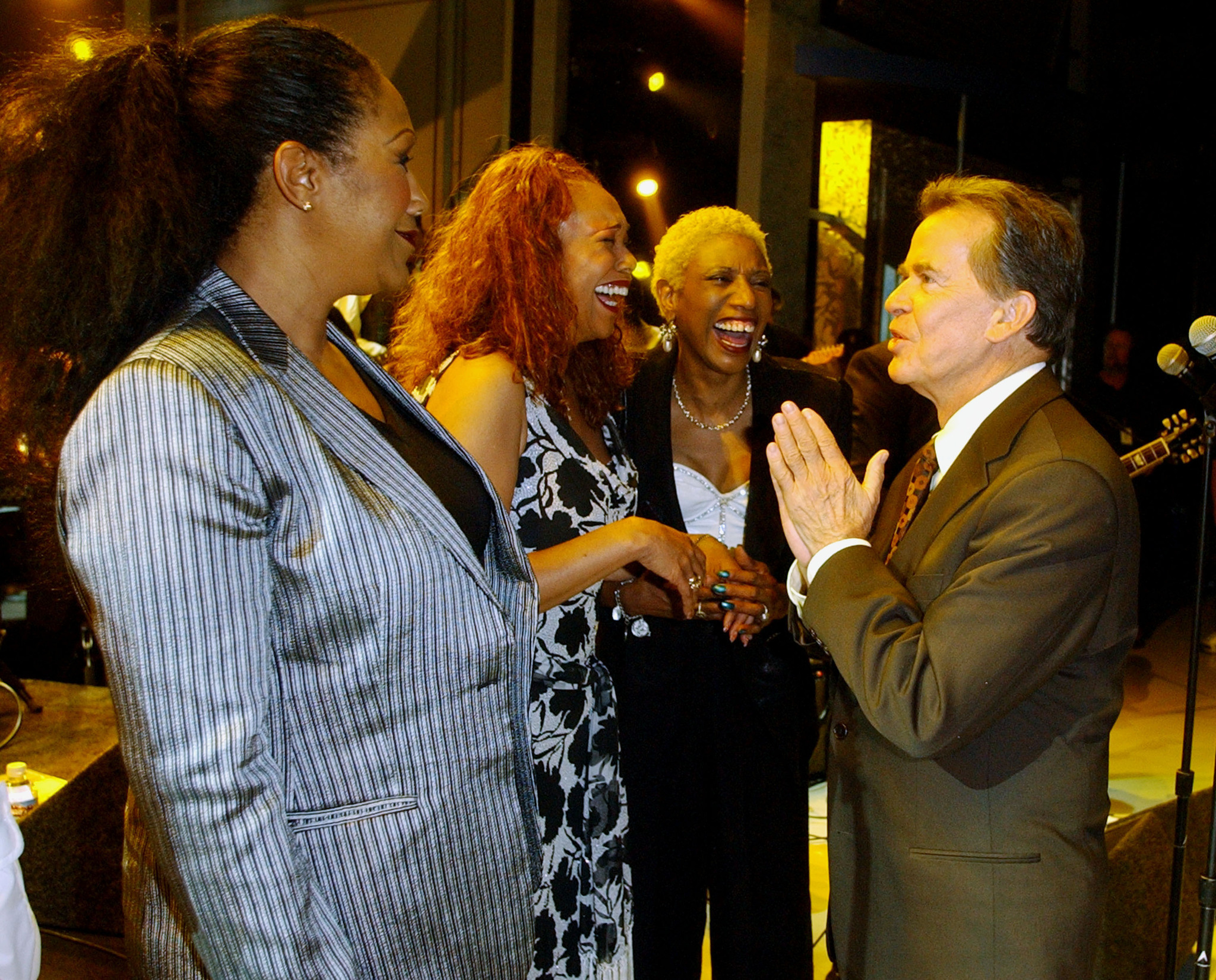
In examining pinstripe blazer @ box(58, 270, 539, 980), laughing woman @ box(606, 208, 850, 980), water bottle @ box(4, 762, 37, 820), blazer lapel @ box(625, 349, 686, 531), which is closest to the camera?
pinstripe blazer @ box(58, 270, 539, 980)

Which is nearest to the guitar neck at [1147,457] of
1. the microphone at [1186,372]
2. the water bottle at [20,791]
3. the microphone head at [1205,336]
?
the microphone at [1186,372]

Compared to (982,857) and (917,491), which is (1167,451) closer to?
(917,491)

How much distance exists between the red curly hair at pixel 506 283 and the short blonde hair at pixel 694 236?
1.85 ft

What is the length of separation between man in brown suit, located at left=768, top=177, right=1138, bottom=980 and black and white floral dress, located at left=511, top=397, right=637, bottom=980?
0.47 m

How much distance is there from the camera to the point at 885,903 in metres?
1.69

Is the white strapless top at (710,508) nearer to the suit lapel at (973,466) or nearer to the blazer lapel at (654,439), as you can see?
the blazer lapel at (654,439)

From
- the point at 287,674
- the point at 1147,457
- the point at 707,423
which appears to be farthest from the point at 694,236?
the point at 287,674

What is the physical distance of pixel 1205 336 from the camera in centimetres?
234

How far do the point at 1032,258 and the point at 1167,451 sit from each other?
2.06m

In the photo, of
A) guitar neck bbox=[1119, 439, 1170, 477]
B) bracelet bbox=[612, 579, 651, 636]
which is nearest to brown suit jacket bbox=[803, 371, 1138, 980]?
bracelet bbox=[612, 579, 651, 636]

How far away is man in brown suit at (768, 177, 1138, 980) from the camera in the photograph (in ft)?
4.83

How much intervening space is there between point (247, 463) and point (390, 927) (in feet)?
1.81

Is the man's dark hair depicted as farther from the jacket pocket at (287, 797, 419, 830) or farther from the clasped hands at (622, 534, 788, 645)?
the jacket pocket at (287, 797, 419, 830)

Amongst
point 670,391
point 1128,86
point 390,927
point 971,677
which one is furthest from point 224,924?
point 1128,86
